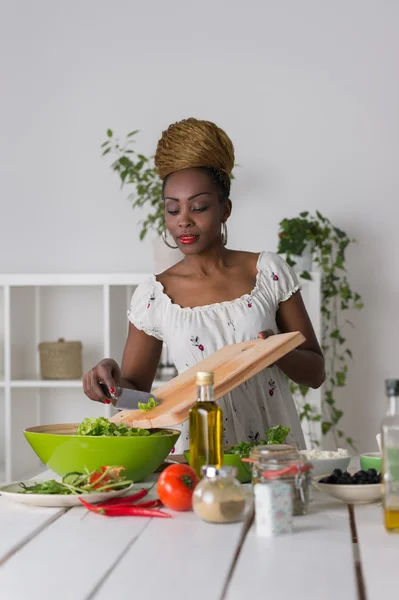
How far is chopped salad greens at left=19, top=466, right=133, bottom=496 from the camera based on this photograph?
1.67 meters

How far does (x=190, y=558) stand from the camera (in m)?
1.29

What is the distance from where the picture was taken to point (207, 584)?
3.85 ft

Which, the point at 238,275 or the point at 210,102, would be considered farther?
the point at 210,102

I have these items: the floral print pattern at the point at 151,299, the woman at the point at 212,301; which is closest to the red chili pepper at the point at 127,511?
the woman at the point at 212,301

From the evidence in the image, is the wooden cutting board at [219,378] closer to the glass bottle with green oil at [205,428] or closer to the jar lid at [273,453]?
the glass bottle with green oil at [205,428]

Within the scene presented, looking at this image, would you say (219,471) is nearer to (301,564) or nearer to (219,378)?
(301,564)

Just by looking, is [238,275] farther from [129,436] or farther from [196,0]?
[196,0]

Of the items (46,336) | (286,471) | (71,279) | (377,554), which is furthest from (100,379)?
(46,336)

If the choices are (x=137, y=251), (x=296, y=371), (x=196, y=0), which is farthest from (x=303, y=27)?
(x=296, y=371)

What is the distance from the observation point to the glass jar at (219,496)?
4.75 ft

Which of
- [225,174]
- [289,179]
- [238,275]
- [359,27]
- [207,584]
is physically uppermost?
[359,27]

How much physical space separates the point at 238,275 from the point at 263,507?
109cm

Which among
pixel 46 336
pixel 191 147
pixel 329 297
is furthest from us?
pixel 46 336

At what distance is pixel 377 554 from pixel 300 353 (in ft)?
3.14
